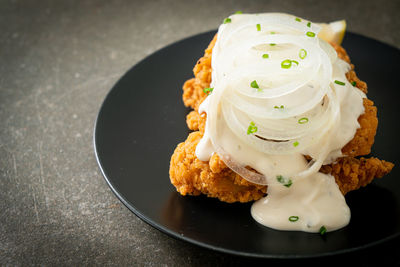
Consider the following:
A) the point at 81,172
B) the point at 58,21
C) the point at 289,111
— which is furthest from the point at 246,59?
the point at 58,21

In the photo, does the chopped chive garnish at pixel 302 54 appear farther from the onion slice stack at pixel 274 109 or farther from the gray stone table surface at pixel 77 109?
the gray stone table surface at pixel 77 109

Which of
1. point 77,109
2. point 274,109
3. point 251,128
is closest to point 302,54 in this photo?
point 274,109

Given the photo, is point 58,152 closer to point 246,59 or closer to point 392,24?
point 246,59

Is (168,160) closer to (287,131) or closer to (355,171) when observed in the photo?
(287,131)

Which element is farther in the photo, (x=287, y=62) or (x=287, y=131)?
(x=287, y=62)

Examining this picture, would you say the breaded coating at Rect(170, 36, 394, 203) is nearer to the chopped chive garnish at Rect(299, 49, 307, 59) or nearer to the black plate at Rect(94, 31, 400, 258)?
the black plate at Rect(94, 31, 400, 258)

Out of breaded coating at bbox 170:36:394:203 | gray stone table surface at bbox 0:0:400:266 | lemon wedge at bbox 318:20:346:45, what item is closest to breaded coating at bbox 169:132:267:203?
breaded coating at bbox 170:36:394:203

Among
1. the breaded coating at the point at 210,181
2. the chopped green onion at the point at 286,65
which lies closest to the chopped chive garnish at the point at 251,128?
the breaded coating at the point at 210,181
